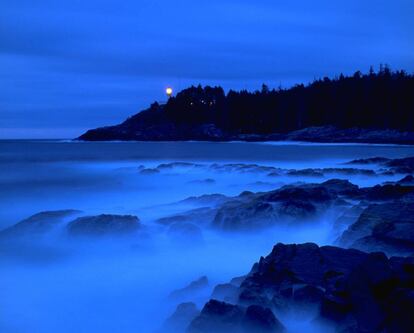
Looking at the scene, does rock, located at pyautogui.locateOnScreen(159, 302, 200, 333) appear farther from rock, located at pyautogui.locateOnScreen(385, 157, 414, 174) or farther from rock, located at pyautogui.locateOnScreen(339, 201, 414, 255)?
rock, located at pyautogui.locateOnScreen(385, 157, 414, 174)

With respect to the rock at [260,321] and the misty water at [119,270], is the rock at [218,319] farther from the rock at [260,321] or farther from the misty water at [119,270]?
the misty water at [119,270]

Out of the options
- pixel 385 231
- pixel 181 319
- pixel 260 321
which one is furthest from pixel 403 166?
pixel 260 321

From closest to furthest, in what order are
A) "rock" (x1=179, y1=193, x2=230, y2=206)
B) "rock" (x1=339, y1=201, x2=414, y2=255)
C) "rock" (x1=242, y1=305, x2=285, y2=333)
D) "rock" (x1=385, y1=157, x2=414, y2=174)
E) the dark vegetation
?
1. "rock" (x1=242, y1=305, x2=285, y2=333)
2. "rock" (x1=339, y1=201, x2=414, y2=255)
3. "rock" (x1=179, y1=193, x2=230, y2=206)
4. "rock" (x1=385, y1=157, x2=414, y2=174)
5. the dark vegetation

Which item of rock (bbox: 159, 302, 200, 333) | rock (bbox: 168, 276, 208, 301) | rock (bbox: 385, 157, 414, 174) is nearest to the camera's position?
rock (bbox: 159, 302, 200, 333)

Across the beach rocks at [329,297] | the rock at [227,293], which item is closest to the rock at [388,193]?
the beach rocks at [329,297]

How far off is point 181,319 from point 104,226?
423cm

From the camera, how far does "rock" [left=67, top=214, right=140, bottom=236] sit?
875 cm

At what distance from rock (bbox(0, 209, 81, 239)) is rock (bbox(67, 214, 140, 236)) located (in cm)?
59

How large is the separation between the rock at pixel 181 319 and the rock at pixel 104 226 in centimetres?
386

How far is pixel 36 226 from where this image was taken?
9352 millimetres

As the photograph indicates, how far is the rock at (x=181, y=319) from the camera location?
495cm

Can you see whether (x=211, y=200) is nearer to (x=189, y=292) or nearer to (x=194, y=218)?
(x=194, y=218)

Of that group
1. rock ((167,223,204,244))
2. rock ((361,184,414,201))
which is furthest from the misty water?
rock ((361,184,414,201))

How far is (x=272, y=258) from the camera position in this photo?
5.76m
